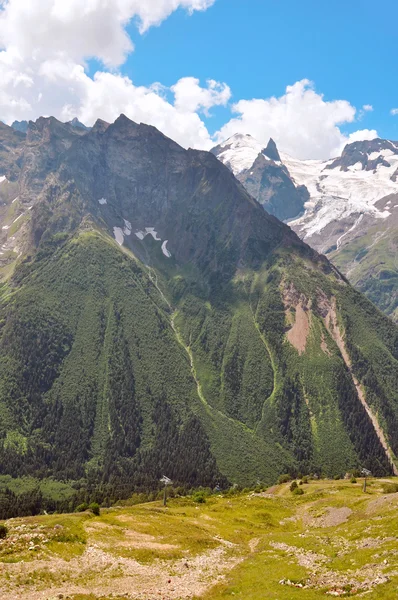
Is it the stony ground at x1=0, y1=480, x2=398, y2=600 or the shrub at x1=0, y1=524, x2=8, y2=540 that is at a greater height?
the shrub at x1=0, y1=524, x2=8, y2=540

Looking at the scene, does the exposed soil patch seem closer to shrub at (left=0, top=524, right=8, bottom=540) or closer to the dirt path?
the dirt path

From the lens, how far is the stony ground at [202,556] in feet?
177

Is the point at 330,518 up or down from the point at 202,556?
down

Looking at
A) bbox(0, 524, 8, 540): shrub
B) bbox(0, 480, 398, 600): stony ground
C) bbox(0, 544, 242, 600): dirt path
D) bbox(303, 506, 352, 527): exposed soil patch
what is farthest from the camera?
bbox(303, 506, 352, 527): exposed soil patch

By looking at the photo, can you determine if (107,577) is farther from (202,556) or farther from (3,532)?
(3,532)

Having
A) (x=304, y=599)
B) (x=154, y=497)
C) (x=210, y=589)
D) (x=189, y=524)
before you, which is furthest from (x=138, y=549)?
(x=154, y=497)

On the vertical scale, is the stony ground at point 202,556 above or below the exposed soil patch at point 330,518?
above

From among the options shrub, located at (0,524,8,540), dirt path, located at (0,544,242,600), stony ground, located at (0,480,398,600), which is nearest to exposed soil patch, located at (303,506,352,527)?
stony ground, located at (0,480,398,600)

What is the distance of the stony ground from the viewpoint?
54000 millimetres

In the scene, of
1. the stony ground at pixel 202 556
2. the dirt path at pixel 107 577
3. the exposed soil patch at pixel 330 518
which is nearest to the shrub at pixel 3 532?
the stony ground at pixel 202 556

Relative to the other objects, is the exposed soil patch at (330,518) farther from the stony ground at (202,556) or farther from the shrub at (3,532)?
the shrub at (3,532)

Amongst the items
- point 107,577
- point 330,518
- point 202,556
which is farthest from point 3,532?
point 330,518

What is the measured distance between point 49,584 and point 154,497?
146 m

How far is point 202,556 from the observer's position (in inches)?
2928
